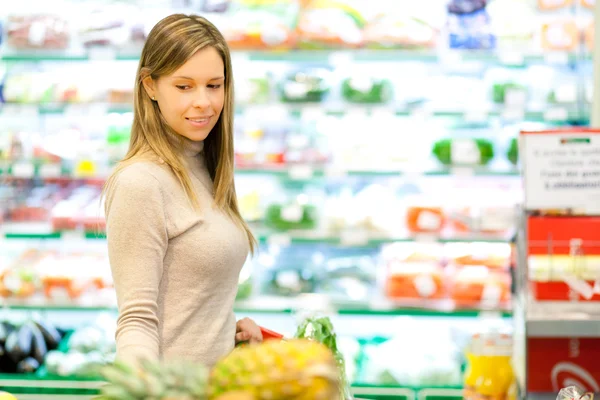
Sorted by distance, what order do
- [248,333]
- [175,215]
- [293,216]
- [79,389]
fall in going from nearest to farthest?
[175,215] → [248,333] → [79,389] → [293,216]

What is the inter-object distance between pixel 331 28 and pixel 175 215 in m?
2.36

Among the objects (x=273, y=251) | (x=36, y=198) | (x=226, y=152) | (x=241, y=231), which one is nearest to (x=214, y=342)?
(x=241, y=231)

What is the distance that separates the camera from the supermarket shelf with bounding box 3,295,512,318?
374cm

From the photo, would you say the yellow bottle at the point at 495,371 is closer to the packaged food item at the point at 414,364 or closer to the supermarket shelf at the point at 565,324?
the supermarket shelf at the point at 565,324

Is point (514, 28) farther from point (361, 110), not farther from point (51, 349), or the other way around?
point (51, 349)

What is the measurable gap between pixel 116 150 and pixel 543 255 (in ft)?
8.07

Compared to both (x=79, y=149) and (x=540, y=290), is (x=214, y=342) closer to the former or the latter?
(x=540, y=290)

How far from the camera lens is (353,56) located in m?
3.86

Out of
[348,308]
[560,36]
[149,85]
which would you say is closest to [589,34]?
[560,36]

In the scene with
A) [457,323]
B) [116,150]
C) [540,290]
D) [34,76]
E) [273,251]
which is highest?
[34,76]

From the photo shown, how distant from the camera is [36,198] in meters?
4.14

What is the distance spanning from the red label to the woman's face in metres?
1.19

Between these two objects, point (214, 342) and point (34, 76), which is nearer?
point (214, 342)

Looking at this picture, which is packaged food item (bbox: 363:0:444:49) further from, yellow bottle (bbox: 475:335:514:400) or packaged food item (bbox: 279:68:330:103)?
yellow bottle (bbox: 475:335:514:400)
